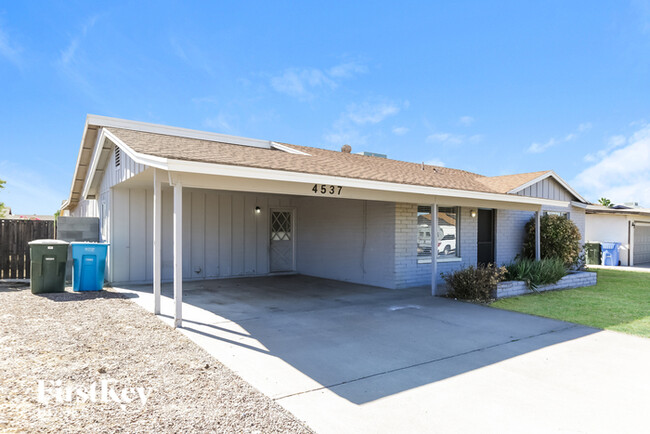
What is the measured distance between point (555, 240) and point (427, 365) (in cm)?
1058

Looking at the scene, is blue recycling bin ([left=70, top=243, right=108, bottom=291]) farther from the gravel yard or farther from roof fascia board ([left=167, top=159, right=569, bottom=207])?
roof fascia board ([left=167, top=159, right=569, bottom=207])

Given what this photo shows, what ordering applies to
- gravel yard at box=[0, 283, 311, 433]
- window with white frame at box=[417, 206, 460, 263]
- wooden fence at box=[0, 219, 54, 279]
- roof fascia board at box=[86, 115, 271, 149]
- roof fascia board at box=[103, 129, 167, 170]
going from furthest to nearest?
window with white frame at box=[417, 206, 460, 263]
wooden fence at box=[0, 219, 54, 279]
roof fascia board at box=[86, 115, 271, 149]
roof fascia board at box=[103, 129, 167, 170]
gravel yard at box=[0, 283, 311, 433]

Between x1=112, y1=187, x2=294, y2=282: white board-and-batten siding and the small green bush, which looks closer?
the small green bush

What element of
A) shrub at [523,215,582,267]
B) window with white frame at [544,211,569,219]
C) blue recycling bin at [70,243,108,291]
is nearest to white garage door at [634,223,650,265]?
window with white frame at [544,211,569,219]

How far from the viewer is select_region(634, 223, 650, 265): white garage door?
18828 mm

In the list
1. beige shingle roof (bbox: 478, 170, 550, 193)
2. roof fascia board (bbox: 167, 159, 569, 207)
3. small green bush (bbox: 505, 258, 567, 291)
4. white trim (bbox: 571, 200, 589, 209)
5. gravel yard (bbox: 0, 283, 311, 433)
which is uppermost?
beige shingle roof (bbox: 478, 170, 550, 193)

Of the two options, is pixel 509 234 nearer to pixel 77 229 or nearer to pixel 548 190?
pixel 548 190

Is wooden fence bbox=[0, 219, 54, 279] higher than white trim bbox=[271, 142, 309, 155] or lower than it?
lower

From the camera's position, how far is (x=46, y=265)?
836 cm

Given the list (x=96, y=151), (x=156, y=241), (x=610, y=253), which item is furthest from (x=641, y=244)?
(x=96, y=151)

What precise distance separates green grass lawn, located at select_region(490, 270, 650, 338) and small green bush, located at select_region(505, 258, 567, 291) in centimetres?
36

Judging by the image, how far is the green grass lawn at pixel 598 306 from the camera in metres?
6.51

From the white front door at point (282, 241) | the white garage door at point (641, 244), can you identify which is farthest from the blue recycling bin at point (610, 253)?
the white front door at point (282, 241)

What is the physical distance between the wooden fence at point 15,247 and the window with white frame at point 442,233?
1042 centimetres
